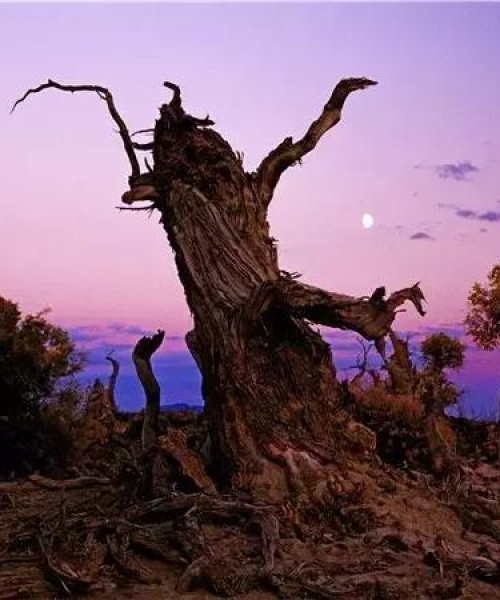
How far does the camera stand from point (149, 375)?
12.1 m

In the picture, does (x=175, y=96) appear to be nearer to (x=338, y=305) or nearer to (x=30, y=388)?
(x=338, y=305)

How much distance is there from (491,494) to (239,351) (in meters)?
4.19

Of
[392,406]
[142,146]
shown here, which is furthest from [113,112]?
[392,406]

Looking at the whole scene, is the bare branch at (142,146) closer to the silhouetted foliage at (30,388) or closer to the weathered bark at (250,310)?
the weathered bark at (250,310)

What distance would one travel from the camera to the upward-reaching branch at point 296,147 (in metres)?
11.4

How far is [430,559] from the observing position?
28.0 ft

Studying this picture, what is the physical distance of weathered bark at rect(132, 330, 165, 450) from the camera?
12.0 meters

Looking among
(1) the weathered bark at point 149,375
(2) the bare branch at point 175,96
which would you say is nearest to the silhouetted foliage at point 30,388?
(1) the weathered bark at point 149,375

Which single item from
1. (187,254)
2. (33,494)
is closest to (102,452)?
(33,494)

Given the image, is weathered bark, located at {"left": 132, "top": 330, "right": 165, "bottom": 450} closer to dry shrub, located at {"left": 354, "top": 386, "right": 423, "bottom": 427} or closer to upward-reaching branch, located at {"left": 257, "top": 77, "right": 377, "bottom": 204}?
upward-reaching branch, located at {"left": 257, "top": 77, "right": 377, "bottom": 204}

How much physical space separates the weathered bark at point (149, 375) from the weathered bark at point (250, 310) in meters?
1.55

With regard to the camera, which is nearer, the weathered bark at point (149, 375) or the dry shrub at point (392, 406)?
the weathered bark at point (149, 375)

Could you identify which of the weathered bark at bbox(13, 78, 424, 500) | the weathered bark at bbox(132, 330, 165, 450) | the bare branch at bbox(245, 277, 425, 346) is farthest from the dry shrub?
the bare branch at bbox(245, 277, 425, 346)

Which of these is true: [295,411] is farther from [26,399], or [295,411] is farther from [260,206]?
[26,399]
